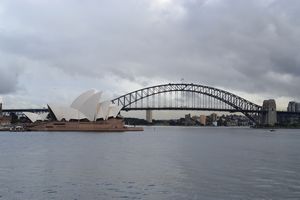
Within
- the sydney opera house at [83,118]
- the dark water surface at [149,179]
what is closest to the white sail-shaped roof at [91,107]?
the sydney opera house at [83,118]

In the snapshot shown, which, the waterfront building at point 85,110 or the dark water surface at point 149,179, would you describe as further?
the waterfront building at point 85,110

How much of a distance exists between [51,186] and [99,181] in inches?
83.3

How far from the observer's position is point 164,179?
2027cm

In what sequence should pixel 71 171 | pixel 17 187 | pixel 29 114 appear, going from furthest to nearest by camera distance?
pixel 29 114 → pixel 71 171 → pixel 17 187

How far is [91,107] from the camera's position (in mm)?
93125

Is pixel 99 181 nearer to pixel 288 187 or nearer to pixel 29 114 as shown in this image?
pixel 288 187

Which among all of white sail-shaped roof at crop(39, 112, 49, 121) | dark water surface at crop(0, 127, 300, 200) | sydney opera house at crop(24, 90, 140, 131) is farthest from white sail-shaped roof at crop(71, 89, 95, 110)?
dark water surface at crop(0, 127, 300, 200)

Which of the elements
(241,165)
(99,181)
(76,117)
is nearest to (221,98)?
(76,117)

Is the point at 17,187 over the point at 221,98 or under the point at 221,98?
under

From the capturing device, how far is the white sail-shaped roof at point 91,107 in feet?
292

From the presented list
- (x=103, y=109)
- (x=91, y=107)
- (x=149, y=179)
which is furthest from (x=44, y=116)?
(x=149, y=179)

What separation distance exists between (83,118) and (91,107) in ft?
13.4

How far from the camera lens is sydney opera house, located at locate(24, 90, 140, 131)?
308ft

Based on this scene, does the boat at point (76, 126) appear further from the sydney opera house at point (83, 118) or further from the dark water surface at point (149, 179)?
the dark water surface at point (149, 179)
